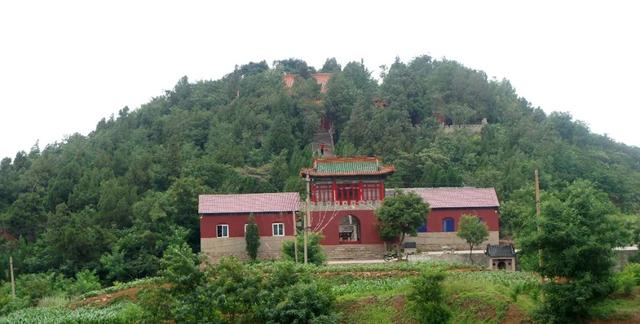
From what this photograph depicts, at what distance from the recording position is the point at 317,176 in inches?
1415

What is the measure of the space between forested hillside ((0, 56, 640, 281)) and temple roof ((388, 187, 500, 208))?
51.0 inches

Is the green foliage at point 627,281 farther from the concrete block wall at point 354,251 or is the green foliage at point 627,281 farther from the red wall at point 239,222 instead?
the red wall at point 239,222

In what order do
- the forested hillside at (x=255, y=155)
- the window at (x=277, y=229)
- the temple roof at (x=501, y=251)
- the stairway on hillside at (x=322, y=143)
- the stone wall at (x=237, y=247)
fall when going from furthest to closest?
the stairway on hillside at (x=322, y=143) < the forested hillside at (x=255, y=155) < the window at (x=277, y=229) < the stone wall at (x=237, y=247) < the temple roof at (x=501, y=251)

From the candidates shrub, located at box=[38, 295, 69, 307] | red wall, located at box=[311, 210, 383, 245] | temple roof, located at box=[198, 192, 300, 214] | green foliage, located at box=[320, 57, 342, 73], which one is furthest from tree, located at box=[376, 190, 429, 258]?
green foliage, located at box=[320, 57, 342, 73]

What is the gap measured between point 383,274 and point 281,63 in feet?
131

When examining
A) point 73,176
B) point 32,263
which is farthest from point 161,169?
point 32,263

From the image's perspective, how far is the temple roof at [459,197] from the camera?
120ft

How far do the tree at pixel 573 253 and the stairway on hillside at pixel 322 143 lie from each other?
101 feet

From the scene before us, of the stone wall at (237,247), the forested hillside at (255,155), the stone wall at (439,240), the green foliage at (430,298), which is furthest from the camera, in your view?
the forested hillside at (255,155)

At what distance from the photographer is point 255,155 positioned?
48.0 metres

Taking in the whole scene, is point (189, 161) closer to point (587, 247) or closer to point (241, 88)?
point (241, 88)

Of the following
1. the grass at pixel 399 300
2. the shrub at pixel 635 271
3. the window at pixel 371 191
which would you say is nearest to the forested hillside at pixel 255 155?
the window at pixel 371 191

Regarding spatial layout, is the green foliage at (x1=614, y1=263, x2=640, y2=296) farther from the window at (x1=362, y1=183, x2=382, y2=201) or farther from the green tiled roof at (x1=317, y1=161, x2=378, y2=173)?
the green tiled roof at (x1=317, y1=161, x2=378, y2=173)

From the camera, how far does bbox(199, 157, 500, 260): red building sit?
119ft
